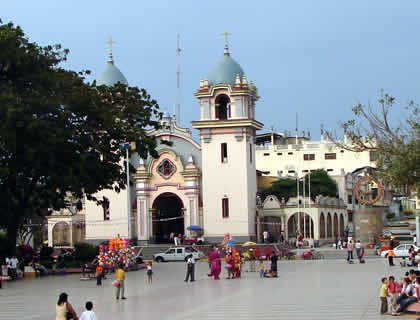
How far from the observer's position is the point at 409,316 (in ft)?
65.0

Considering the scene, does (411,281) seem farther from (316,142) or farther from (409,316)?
(316,142)

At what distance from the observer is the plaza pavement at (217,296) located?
2103 centimetres

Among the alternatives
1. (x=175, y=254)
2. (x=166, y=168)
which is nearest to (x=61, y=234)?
(x=166, y=168)

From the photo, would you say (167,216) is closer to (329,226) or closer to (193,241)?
(193,241)

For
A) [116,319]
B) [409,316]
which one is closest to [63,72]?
[116,319]

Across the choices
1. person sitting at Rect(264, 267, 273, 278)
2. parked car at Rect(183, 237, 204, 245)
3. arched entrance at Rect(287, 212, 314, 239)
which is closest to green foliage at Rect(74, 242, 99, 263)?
person sitting at Rect(264, 267, 273, 278)

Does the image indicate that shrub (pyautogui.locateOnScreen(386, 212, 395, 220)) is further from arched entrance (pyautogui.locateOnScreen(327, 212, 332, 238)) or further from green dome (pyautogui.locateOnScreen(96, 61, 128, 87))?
green dome (pyautogui.locateOnScreen(96, 61, 128, 87))

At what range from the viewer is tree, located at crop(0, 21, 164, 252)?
35.3 m

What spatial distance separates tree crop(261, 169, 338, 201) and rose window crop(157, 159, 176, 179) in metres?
13.9

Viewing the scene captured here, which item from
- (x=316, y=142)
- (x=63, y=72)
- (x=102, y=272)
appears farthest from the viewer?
(x=316, y=142)

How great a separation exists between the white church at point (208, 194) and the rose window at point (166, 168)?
0.08 meters

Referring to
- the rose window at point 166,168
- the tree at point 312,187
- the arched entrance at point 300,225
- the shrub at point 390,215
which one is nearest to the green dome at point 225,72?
the rose window at point 166,168

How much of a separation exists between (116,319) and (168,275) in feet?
55.2

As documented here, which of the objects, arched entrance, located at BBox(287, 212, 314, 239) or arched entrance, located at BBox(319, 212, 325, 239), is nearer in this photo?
arched entrance, located at BBox(287, 212, 314, 239)
